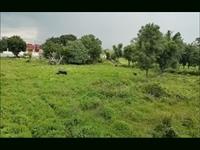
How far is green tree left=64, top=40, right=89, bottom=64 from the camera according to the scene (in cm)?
5356

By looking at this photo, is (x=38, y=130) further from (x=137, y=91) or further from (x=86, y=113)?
(x=137, y=91)

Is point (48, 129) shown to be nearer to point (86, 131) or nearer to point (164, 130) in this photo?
point (86, 131)

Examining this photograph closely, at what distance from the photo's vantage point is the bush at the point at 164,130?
12.9 metres

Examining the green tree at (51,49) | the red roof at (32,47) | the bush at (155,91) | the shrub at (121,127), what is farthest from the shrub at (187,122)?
the red roof at (32,47)

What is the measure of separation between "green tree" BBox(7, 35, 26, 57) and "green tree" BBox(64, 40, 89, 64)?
14.2 meters

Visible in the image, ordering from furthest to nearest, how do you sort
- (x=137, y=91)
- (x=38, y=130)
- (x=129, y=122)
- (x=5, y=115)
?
(x=137, y=91) → (x=129, y=122) → (x=5, y=115) → (x=38, y=130)

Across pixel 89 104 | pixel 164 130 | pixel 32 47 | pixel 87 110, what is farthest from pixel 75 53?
pixel 164 130

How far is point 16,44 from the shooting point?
65.9m

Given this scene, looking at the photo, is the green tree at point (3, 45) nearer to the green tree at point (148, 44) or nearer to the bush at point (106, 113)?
the green tree at point (148, 44)

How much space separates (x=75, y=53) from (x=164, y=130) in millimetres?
40532

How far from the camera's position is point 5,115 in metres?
14.0
